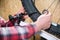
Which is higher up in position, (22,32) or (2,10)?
(22,32)

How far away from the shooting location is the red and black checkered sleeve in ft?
1.60

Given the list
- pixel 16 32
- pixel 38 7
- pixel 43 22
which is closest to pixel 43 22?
pixel 43 22

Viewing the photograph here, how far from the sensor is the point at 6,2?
1.46m

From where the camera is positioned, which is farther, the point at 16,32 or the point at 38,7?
the point at 38,7

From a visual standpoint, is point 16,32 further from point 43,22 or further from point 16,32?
point 43,22

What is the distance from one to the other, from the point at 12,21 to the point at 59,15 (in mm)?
275

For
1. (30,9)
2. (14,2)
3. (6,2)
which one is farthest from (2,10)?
(30,9)

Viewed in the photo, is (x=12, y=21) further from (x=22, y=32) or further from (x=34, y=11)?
(x=22, y=32)

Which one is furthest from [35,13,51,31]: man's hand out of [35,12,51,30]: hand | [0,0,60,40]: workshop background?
[0,0,60,40]: workshop background

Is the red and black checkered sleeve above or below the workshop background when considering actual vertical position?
above

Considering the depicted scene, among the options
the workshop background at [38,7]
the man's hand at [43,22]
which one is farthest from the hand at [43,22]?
the workshop background at [38,7]

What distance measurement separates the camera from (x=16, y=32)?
0.50 metres

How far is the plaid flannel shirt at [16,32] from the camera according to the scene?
1.60 feet

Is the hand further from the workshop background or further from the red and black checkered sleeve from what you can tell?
the workshop background
